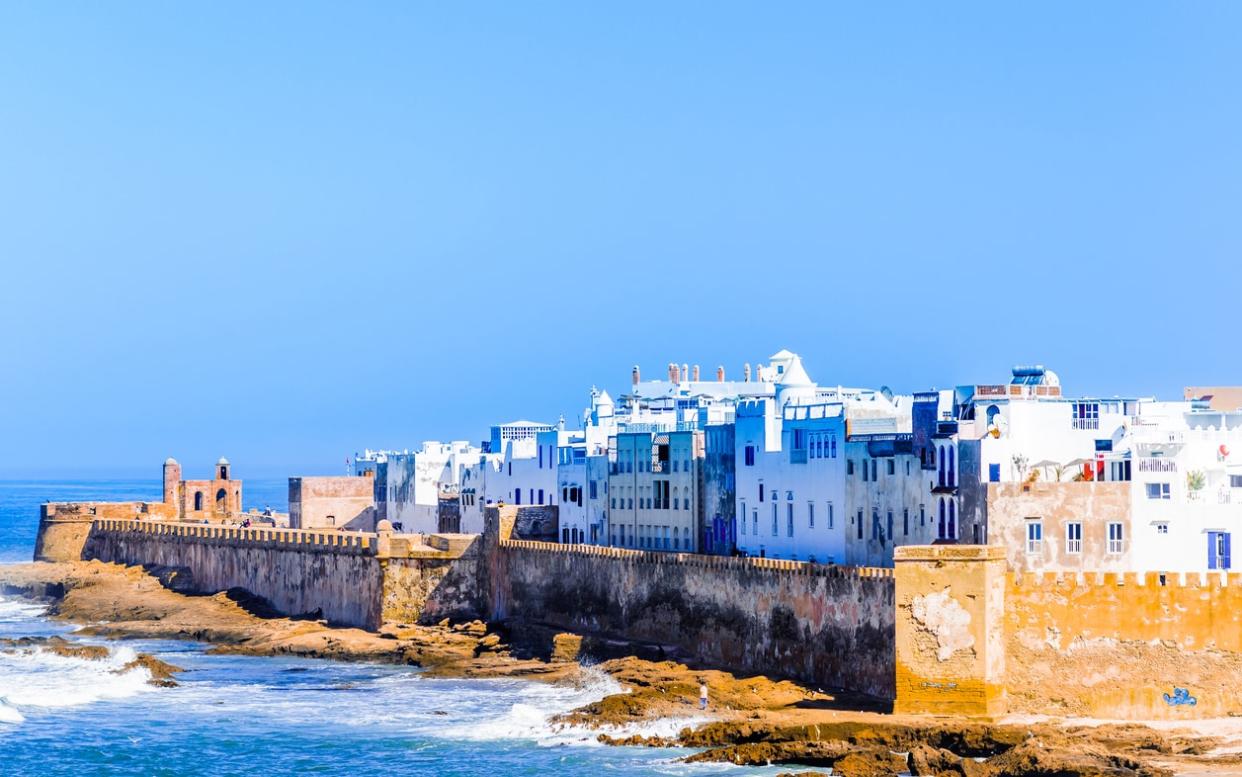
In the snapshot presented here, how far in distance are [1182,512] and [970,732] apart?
8.70 m

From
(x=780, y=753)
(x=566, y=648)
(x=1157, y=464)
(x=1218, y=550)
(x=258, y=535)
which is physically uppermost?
(x=1157, y=464)

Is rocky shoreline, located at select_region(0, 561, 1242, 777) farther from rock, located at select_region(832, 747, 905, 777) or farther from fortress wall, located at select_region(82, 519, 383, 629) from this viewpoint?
fortress wall, located at select_region(82, 519, 383, 629)

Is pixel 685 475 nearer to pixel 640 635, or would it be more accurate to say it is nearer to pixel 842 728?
pixel 640 635

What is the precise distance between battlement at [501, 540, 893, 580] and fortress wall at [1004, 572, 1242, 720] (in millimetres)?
3593

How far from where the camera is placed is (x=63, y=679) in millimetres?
59594

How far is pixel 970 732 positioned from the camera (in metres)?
42.0

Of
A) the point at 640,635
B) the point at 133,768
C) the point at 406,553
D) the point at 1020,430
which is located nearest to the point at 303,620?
the point at 406,553

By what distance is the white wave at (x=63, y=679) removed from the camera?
56094mm

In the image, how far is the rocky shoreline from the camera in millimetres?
40125

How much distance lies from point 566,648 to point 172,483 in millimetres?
49230

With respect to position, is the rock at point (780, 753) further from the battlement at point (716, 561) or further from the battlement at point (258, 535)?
the battlement at point (258, 535)

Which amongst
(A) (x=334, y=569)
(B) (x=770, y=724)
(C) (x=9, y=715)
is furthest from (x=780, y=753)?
(A) (x=334, y=569)

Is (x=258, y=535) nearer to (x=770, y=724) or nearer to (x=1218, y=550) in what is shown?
(x=770, y=724)

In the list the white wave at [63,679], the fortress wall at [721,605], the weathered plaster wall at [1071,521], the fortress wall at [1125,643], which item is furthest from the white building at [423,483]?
the fortress wall at [1125,643]
